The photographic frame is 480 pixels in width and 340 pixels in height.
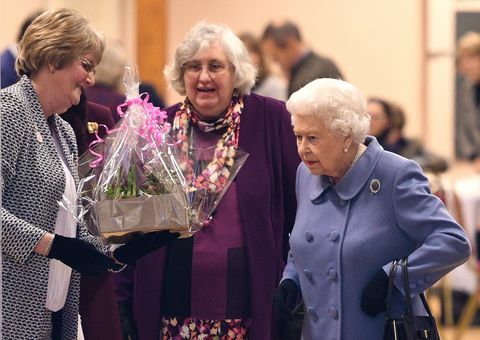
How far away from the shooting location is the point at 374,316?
3570 millimetres

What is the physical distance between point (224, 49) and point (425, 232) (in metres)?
1.29

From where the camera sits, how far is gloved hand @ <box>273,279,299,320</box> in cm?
377

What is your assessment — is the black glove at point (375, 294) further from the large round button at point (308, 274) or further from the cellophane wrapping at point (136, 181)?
the cellophane wrapping at point (136, 181)

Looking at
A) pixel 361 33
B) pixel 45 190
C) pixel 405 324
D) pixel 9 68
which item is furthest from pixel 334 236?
pixel 361 33

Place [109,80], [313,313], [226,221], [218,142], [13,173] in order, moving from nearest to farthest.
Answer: [13,173] < [313,313] < [226,221] < [218,142] < [109,80]

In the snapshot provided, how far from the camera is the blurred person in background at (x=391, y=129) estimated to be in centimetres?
724

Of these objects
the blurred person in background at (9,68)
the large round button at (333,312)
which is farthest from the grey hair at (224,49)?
the blurred person in background at (9,68)

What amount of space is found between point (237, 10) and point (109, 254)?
24.7 feet

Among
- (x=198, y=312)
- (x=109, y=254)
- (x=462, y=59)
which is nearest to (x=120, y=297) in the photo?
(x=198, y=312)

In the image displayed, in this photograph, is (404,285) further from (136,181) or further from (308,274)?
(136,181)

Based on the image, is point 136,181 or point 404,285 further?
point 136,181

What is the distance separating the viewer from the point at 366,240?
3561 mm

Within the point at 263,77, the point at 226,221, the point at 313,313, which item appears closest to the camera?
the point at 313,313

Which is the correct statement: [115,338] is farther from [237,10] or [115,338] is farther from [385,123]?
[237,10]
